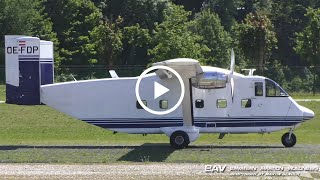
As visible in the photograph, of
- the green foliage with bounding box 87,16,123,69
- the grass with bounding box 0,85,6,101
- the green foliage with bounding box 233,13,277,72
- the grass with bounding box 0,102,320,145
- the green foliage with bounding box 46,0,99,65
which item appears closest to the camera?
the grass with bounding box 0,102,320,145

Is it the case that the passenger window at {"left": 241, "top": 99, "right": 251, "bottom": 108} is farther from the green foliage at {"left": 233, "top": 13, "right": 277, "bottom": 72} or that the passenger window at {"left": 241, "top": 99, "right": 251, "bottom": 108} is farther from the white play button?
the green foliage at {"left": 233, "top": 13, "right": 277, "bottom": 72}

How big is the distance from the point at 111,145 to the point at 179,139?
2.68 meters

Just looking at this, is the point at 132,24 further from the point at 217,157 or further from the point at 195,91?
the point at 217,157

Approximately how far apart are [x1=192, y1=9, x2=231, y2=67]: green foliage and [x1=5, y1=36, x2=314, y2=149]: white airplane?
35.0 m

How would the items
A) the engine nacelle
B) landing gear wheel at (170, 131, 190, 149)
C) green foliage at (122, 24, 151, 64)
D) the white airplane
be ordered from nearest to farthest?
the engine nacelle, landing gear wheel at (170, 131, 190, 149), the white airplane, green foliage at (122, 24, 151, 64)

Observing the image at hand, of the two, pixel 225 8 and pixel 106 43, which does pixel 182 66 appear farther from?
pixel 225 8

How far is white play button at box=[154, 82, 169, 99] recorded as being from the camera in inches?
Answer: 1065

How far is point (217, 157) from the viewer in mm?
22812

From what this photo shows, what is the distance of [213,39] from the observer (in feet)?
217

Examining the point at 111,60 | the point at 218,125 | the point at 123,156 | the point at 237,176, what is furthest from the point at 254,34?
the point at 237,176

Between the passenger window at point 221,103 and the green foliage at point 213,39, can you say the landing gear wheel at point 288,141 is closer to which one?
the passenger window at point 221,103

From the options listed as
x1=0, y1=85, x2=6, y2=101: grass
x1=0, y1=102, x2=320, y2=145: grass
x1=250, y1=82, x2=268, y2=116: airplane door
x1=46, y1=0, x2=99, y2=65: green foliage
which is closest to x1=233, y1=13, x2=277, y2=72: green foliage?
x1=46, y1=0, x2=99, y2=65: green foliage

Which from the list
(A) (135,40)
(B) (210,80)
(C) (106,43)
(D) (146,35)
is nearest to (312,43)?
(D) (146,35)

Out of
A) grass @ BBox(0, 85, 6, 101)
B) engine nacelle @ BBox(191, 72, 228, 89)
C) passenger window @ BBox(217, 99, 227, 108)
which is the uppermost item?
engine nacelle @ BBox(191, 72, 228, 89)
